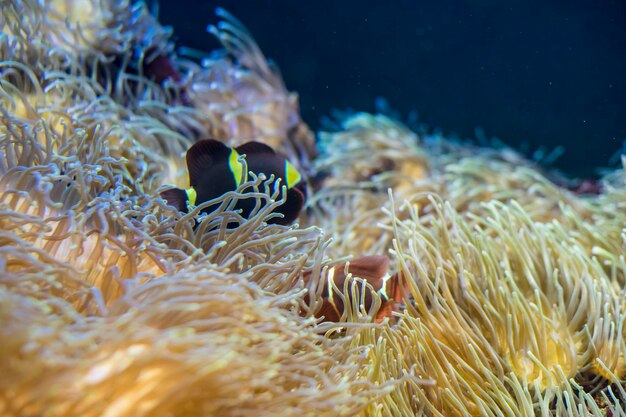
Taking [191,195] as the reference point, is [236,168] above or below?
above

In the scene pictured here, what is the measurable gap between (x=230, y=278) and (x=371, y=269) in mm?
765

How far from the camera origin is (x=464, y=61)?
6250 millimetres

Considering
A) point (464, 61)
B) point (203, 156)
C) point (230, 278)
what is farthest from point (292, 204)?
point (464, 61)

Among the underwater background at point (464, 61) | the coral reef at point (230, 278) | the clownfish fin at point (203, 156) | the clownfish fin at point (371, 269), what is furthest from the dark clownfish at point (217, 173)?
the underwater background at point (464, 61)

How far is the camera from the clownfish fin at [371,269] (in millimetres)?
1912

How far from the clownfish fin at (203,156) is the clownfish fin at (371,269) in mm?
656

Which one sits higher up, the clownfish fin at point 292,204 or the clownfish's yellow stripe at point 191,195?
the clownfish fin at point 292,204

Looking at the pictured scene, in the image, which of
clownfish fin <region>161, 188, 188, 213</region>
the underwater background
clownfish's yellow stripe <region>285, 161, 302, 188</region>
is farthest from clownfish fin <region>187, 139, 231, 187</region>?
the underwater background

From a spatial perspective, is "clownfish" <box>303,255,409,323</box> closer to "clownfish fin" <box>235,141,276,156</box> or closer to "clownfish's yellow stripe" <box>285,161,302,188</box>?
"clownfish's yellow stripe" <box>285,161,302,188</box>

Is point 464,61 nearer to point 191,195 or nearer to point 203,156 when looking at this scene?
point 203,156

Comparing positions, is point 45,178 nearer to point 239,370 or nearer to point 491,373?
point 239,370

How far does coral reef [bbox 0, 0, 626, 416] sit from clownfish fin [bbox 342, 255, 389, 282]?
0.21ft

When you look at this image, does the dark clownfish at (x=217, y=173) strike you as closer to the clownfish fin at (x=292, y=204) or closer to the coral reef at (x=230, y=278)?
the clownfish fin at (x=292, y=204)

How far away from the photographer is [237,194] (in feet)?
5.40
